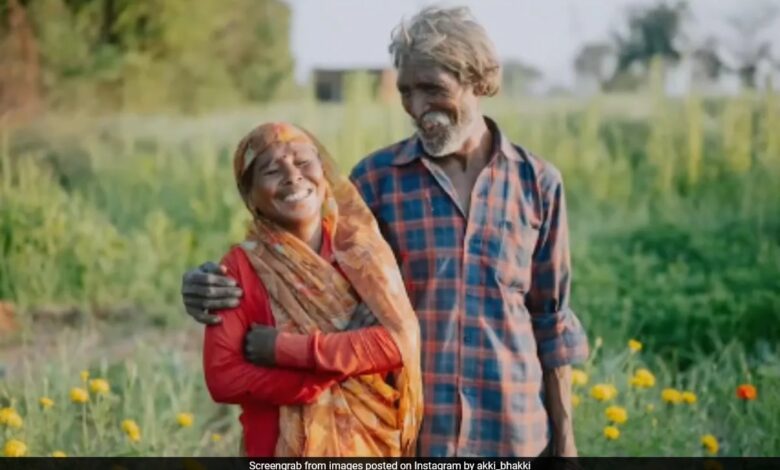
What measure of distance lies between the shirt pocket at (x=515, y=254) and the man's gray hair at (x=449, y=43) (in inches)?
12.5

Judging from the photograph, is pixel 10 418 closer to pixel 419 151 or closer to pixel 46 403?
pixel 46 403

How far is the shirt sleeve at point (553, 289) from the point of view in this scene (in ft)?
10.1

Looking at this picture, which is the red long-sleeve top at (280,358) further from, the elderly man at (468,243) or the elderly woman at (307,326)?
the elderly man at (468,243)

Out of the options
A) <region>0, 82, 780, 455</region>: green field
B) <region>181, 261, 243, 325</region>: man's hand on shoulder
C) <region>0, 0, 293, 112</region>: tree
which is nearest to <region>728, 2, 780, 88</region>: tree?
<region>0, 82, 780, 455</region>: green field

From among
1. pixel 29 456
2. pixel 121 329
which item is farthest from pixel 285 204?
pixel 121 329

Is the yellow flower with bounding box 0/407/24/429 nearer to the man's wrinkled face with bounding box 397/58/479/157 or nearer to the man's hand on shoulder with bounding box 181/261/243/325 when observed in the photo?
the man's hand on shoulder with bounding box 181/261/243/325

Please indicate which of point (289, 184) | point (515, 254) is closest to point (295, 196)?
point (289, 184)

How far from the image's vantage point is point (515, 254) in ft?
9.92

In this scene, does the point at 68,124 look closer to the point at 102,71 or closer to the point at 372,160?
the point at 102,71

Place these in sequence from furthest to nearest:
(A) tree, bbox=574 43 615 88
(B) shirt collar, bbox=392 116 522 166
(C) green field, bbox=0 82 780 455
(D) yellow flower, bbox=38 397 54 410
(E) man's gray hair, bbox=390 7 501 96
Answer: (A) tree, bbox=574 43 615 88 → (C) green field, bbox=0 82 780 455 → (D) yellow flower, bbox=38 397 54 410 → (B) shirt collar, bbox=392 116 522 166 → (E) man's gray hair, bbox=390 7 501 96

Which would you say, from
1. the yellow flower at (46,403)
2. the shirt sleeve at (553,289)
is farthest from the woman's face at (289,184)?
the yellow flower at (46,403)

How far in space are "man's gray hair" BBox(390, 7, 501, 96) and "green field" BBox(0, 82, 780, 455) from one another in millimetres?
1803

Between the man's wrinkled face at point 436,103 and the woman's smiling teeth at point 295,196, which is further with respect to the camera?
the man's wrinkled face at point 436,103

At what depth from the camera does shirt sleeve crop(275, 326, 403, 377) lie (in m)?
2.72
